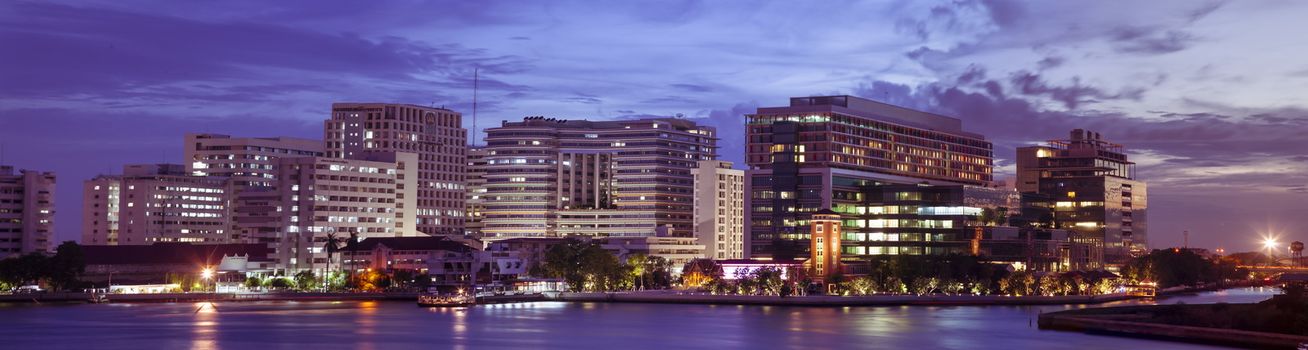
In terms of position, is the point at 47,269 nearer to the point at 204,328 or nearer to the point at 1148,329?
the point at 204,328

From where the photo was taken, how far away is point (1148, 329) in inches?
5226

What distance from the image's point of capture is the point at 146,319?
158375 millimetres

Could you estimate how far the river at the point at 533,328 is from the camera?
127250 millimetres

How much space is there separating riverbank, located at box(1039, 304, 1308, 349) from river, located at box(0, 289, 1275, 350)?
2413 mm

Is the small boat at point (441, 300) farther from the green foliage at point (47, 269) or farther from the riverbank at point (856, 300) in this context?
the green foliage at point (47, 269)

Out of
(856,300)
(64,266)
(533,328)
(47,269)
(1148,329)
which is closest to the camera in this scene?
(1148,329)

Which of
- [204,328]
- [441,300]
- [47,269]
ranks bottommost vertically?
[204,328]

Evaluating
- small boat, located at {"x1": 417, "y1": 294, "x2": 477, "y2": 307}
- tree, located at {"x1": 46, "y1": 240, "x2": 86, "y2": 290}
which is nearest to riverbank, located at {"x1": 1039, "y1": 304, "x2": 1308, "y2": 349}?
small boat, located at {"x1": 417, "y1": 294, "x2": 477, "y2": 307}

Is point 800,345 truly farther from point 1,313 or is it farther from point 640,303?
point 1,313

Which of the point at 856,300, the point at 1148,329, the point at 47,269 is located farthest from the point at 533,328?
the point at 47,269

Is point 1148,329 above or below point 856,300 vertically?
below

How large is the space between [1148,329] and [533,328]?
54.7 metres

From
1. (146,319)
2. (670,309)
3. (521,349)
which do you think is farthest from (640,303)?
(521,349)

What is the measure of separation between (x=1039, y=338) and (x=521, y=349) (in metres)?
44.6
